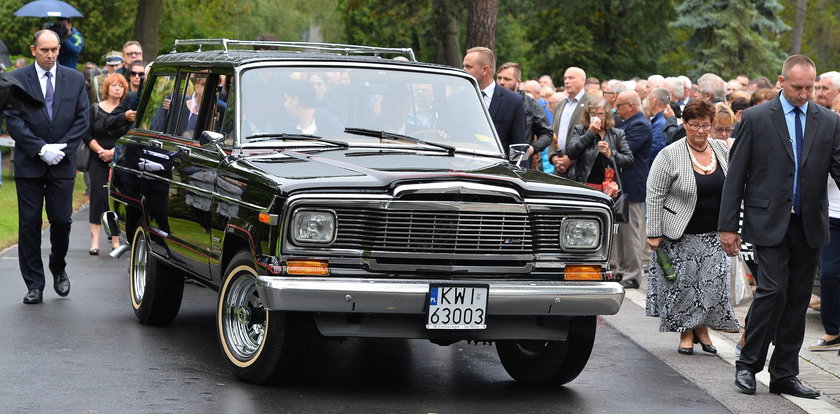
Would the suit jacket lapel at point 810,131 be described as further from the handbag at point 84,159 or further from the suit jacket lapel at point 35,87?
the handbag at point 84,159

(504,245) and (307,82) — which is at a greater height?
(307,82)

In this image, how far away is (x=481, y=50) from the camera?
13164mm

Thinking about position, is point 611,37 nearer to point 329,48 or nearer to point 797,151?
point 329,48

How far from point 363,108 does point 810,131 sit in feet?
9.41

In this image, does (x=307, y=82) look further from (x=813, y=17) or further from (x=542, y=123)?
(x=813, y=17)

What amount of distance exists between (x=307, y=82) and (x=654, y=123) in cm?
699

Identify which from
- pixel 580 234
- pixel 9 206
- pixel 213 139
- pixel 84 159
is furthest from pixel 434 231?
pixel 9 206

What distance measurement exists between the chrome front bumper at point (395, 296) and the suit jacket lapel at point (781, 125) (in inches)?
66.9

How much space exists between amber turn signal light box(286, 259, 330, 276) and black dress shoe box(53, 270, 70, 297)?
4.68 m

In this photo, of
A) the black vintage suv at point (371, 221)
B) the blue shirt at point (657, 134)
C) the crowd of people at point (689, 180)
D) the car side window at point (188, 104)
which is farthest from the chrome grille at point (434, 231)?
the blue shirt at point (657, 134)

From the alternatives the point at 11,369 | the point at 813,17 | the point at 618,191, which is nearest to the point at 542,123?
the point at 618,191

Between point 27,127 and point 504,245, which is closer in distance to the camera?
point 504,245

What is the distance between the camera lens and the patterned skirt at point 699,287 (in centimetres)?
1020

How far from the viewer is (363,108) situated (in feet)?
30.2
